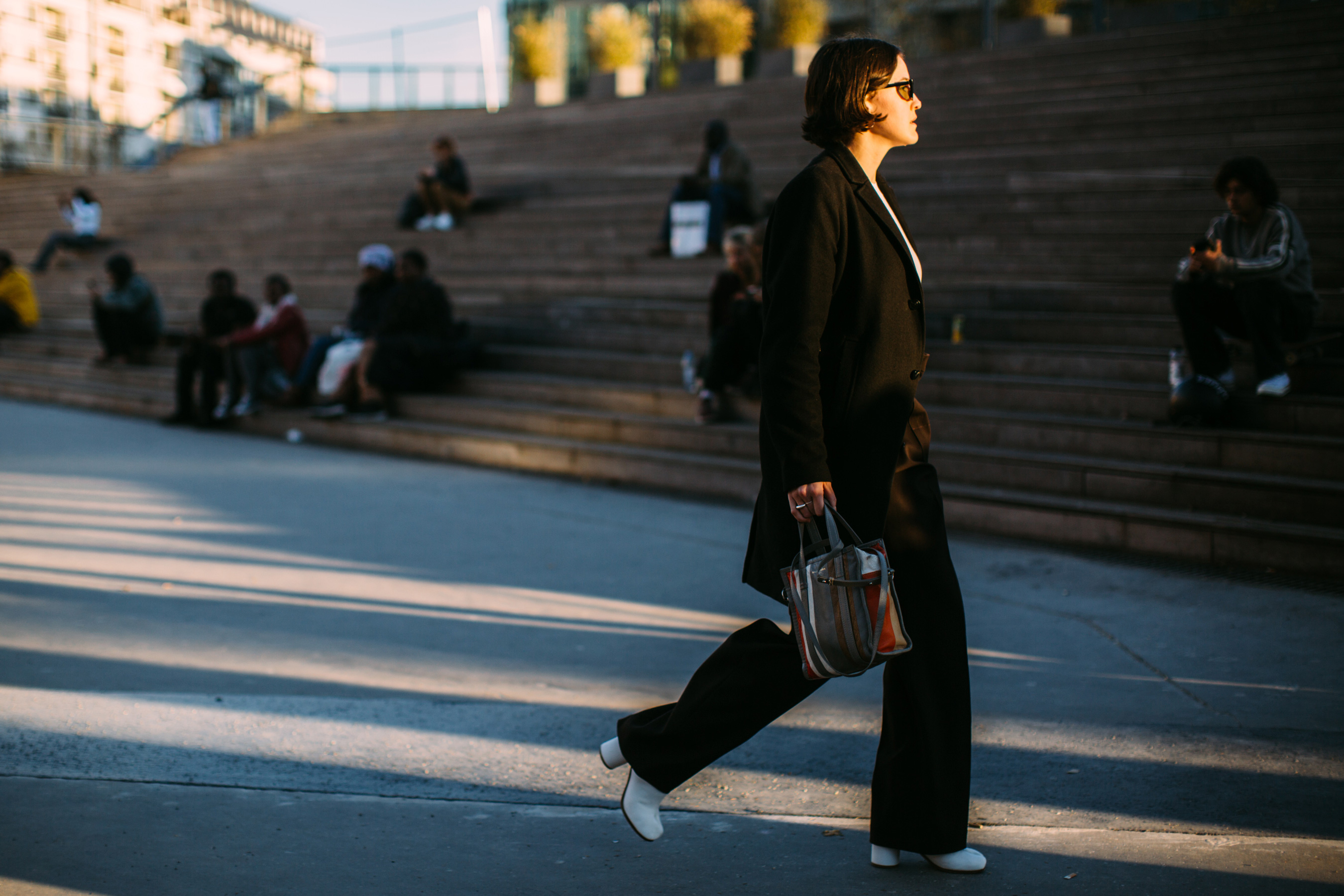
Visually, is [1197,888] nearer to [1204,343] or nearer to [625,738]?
[625,738]

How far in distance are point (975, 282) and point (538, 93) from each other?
18741 mm

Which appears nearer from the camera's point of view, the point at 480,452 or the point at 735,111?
the point at 480,452

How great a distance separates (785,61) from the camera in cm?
2114

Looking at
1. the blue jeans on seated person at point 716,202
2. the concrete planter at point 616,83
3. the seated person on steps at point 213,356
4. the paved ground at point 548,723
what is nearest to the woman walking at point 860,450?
the paved ground at point 548,723

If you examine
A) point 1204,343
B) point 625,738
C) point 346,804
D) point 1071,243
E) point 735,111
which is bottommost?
point 346,804

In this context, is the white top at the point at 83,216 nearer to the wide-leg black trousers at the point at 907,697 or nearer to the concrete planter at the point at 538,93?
the concrete planter at the point at 538,93

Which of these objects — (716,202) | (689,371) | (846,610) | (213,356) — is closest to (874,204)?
(846,610)

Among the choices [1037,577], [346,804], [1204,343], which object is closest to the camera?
[346,804]

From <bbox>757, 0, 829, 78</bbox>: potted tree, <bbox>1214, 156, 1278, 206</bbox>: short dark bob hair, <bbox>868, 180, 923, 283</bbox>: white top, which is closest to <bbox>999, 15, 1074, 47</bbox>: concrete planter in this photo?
<bbox>757, 0, 829, 78</bbox>: potted tree

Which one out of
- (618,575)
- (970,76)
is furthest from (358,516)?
(970,76)

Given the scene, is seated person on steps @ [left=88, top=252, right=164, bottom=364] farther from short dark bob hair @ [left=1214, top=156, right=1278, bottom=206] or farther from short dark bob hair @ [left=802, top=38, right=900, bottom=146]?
short dark bob hair @ [left=802, top=38, right=900, bottom=146]

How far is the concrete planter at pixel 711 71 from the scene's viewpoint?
22297 millimetres

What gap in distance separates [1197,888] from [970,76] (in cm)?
1425

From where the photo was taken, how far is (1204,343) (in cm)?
652
